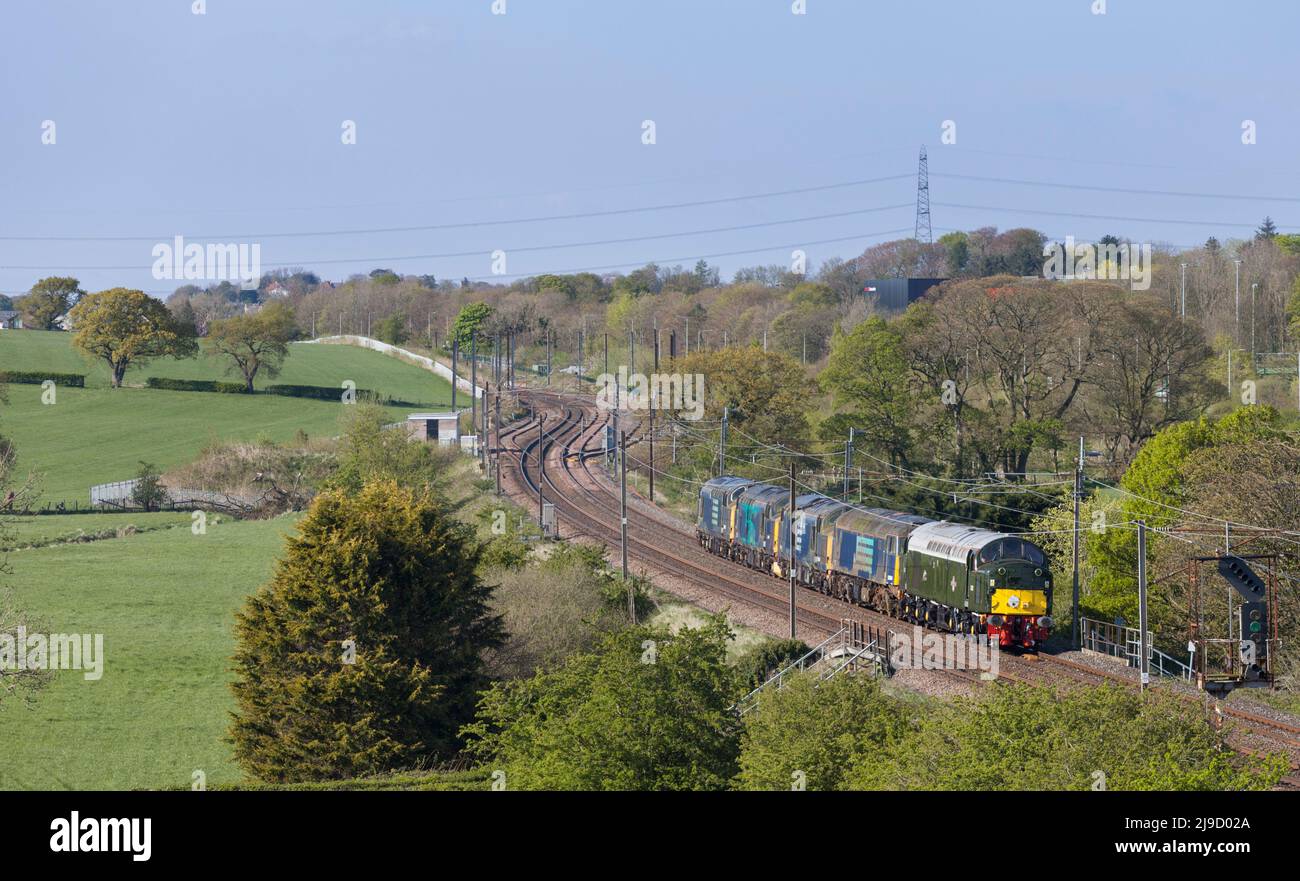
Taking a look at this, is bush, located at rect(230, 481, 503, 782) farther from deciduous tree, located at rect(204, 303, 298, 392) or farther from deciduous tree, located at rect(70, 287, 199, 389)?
deciduous tree, located at rect(204, 303, 298, 392)

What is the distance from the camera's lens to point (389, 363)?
180 meters

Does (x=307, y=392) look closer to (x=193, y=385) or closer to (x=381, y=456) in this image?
(x=193, y=385)

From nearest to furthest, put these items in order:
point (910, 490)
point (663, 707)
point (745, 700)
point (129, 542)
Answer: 1. point (663, 707)
2. point (745, 700)
3. point (910, 490)
4. point (129, 542)

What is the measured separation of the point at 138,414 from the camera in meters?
130

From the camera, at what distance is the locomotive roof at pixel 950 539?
42.6 meters

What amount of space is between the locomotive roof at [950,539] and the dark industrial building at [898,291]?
326 feet

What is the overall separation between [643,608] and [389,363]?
129231mm

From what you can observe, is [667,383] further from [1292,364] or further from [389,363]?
[389,363]

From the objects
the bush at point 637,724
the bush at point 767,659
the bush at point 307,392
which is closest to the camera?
the bush at point 637,724

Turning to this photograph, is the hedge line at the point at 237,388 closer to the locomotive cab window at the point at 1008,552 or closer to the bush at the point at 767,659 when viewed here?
the bush at the point at 767,659

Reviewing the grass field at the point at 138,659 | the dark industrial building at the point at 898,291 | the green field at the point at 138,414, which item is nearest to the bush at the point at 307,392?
the green field at the point at 138,414

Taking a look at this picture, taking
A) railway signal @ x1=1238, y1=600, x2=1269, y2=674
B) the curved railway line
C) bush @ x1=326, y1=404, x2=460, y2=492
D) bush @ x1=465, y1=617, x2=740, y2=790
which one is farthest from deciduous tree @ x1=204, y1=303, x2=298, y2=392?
railway signal @ x1=1238, y1=600, x2=1269, y2=674

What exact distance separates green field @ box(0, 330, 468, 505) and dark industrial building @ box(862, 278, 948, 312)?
49680 mm

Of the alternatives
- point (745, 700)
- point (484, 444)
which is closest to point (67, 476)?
point (484, 444)
